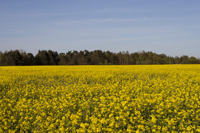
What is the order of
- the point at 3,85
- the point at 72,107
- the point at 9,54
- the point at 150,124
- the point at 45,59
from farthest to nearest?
the point at 45,59 < the point at 9,54 < the point at 3,85 < the point at 72,107 < the point at 150,124

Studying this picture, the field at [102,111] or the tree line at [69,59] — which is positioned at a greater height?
the tree line at [69,59]

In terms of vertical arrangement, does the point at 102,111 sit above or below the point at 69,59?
below

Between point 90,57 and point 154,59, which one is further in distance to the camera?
point 154,59

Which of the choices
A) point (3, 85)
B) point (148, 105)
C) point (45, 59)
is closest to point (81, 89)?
point (148, 105)

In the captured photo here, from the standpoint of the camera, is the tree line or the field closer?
the field

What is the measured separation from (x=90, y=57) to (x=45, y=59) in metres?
20.8

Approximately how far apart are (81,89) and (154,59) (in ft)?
270

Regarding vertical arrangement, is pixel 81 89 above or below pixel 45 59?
below

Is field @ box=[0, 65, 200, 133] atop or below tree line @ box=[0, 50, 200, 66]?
below

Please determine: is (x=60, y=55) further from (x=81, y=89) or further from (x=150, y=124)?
(x=150, y=124)

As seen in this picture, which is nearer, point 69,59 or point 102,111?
point 102,111

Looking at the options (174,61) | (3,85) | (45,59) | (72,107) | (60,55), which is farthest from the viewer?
(174,61)

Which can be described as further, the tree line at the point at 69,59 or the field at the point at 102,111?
the tree line at the point at 69,59

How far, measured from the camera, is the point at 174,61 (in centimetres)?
9856
